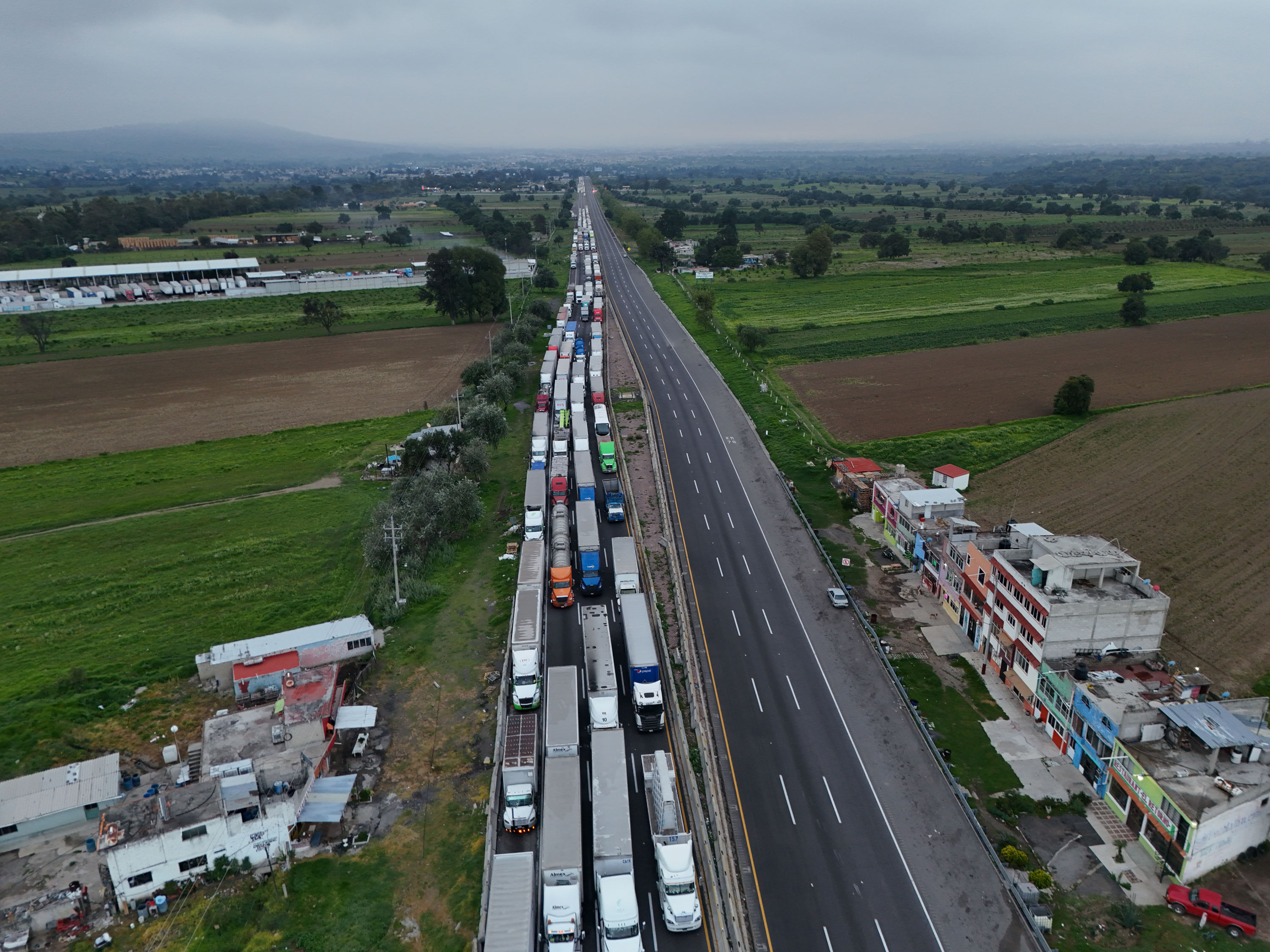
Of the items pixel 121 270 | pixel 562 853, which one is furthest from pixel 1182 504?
pixel 121 270

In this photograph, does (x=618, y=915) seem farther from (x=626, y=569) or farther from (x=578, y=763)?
(x=626, y=569)

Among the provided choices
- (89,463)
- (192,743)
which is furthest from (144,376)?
(192,743)

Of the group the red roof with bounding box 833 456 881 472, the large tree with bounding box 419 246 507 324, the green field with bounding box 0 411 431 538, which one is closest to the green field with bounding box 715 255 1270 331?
the large tree with bounding box 419 246 507 324

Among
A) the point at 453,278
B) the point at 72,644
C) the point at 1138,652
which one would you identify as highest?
the point at 453,278

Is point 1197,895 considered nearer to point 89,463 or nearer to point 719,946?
point 719,946

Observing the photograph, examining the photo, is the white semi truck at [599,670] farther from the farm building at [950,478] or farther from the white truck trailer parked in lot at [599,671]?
the farm building at [950,478]

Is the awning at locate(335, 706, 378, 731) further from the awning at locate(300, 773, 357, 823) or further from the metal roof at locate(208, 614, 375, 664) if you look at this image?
the metal roof at locate(208, 614, 375, 664)
